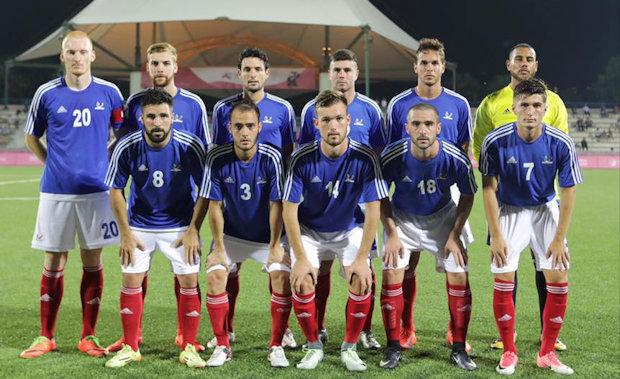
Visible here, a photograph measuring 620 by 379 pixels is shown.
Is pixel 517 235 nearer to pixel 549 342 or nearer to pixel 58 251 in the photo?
pixel 549 342

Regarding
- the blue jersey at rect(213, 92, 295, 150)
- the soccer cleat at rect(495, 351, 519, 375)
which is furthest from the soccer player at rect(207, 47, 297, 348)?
the soccer cleat at rect(495, 351, 519, 375)

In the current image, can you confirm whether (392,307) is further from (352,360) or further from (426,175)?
(426,175)

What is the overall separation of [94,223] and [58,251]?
0.99 feet

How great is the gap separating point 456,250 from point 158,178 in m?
1.86

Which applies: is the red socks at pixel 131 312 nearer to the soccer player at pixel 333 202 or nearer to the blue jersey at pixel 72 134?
the blue jersey at pixel 72 134

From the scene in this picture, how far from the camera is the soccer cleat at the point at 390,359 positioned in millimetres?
4147

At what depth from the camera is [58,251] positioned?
14.7ft

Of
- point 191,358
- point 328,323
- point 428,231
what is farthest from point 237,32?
point 191,358

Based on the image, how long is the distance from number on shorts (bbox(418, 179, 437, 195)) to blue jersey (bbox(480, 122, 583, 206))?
32 centimetres

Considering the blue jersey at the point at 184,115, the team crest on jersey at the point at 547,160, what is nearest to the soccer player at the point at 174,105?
the blue jersey at the point at 184,115

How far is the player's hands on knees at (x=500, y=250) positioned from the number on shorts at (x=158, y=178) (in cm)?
202

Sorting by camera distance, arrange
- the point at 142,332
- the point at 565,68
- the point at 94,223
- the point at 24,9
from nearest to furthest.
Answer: the point at 94,223 → the point at 142,332 → the point at 24,9 → the point at 565,68

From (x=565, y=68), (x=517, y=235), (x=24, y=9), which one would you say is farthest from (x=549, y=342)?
(x=565, y=68)

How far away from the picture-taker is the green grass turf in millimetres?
4102
